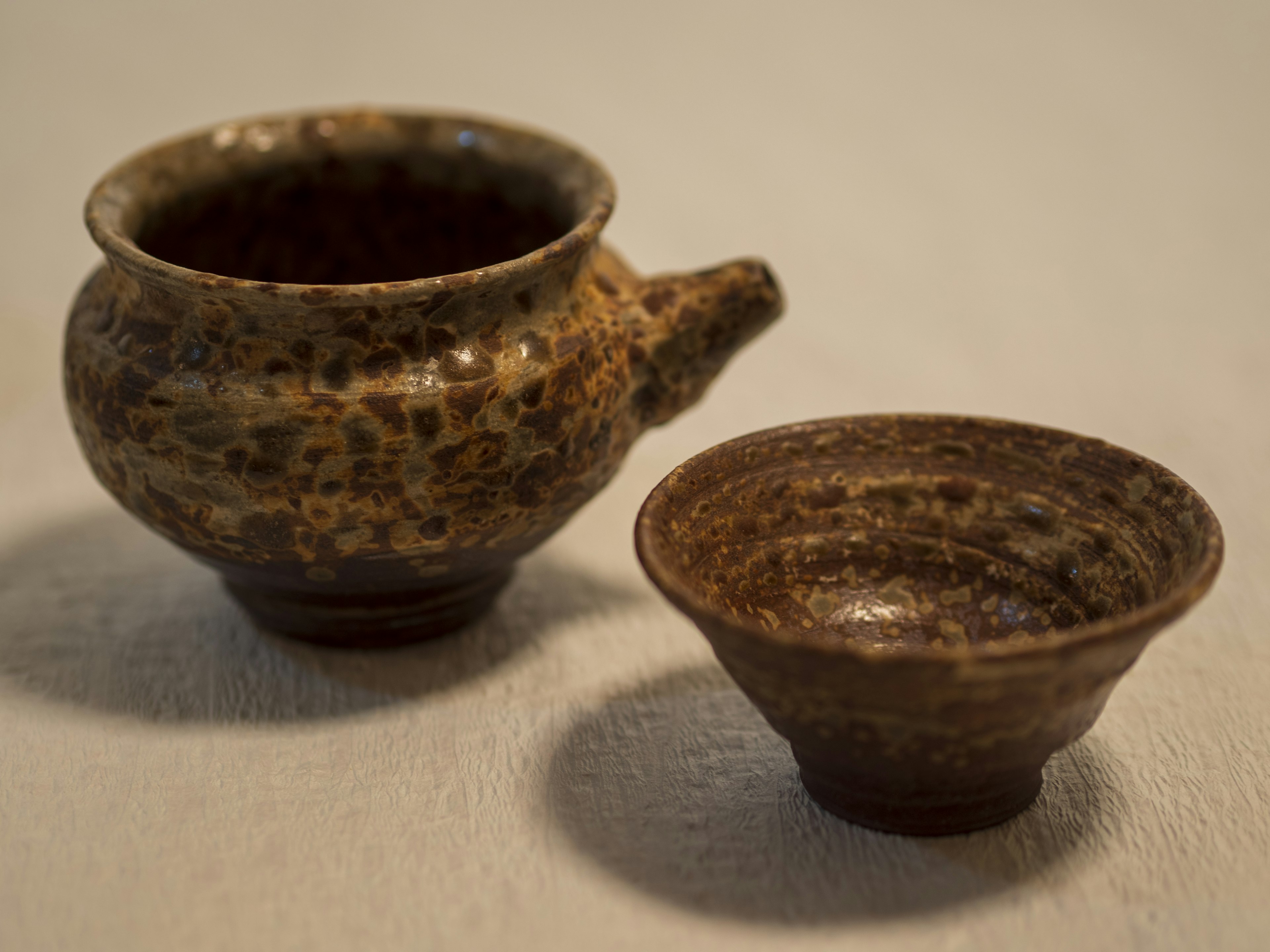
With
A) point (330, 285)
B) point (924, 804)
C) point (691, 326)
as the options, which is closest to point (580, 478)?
point (691, 326)

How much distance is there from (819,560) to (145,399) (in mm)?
612

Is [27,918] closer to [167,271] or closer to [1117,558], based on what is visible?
[167,271]

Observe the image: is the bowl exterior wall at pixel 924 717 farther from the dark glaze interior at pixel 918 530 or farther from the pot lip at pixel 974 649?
the dark glaze interior at pixel 918 530

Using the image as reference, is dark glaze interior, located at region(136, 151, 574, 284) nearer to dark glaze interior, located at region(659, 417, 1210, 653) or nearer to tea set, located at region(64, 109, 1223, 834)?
tea set, located at region(64, 109, 1223, 834)

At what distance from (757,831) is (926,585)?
299 mm

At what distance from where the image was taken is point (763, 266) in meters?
1.40

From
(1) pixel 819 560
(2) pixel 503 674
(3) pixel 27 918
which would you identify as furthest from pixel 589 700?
(3) pixel 27 918

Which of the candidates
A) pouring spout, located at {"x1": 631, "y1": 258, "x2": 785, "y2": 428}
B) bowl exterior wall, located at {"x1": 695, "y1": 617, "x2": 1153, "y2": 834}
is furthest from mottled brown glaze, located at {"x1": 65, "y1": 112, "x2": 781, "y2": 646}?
bowl exterior wall, located at {"x1": 695, "y1": 617, "x2": 1153, "y2": 834}

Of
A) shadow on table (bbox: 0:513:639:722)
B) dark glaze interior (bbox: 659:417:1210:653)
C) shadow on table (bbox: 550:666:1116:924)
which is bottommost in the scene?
shadow on table (bbox: 0:513:639:722)

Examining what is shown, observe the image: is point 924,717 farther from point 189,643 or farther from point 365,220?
point 365,220

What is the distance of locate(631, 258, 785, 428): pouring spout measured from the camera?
1.36 metres

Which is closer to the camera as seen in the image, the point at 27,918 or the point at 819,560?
the point at 27,918

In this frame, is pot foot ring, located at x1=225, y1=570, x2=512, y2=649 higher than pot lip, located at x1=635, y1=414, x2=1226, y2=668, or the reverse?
pot lip, located at x1=635, y1=414, x2=1226, y2=668

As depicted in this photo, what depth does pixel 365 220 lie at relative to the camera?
1588mm
